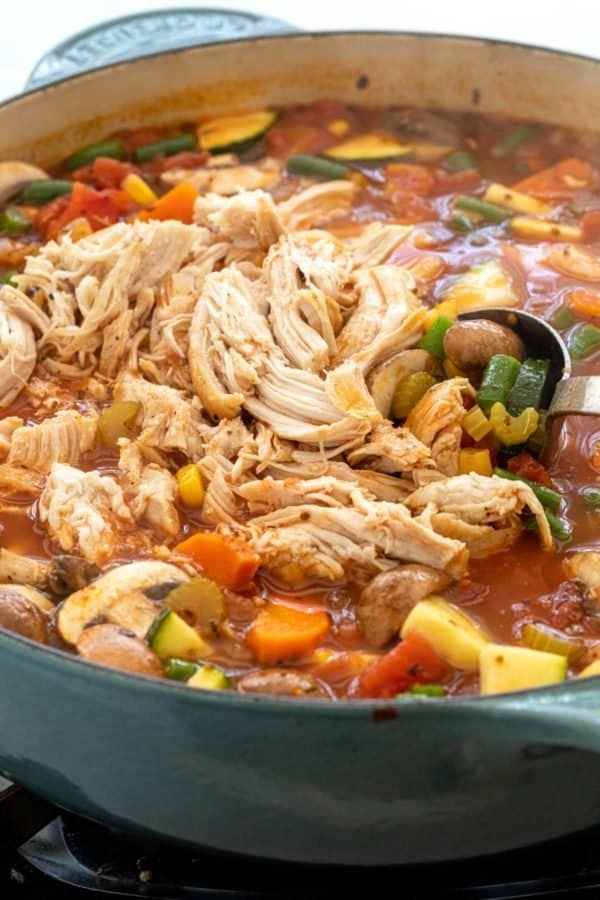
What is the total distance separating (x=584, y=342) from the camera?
3.18 metres

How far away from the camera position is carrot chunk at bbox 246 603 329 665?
2291 mm

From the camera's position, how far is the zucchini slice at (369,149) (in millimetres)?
4152

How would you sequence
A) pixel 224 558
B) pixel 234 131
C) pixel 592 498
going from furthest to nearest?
pixel 234 131
pixel 592 498
pixel 224 558

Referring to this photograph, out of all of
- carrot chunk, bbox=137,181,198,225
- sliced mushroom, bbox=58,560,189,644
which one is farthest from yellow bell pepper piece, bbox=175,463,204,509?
carrot chunk, bbox=137,181,198,225

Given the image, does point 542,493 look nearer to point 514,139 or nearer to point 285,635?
point 285,635

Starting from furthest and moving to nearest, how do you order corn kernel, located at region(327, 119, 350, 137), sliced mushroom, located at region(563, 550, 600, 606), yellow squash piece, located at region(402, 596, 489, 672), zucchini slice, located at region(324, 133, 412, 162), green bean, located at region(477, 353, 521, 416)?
corn kernel, located at region(327, 119, 350, 137) → zucchini slice, located at region(324, 133, 412, 162) → green bean, located at region(477, 353, 521, 416) → sliced mushroom, located at region(563, 550, 600, 606) → yellow squash piece, located at region(402, 596, 489, 672)

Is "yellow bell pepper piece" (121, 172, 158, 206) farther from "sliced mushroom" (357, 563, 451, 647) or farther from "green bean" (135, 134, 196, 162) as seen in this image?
"sliced mushroom" (357, 563, 451, 647)

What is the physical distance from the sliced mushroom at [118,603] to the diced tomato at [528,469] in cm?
82

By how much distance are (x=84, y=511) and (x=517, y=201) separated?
1.94 m

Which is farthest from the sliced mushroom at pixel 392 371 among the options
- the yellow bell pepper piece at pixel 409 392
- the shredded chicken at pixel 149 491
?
the shredded chicken at pixel 149 491

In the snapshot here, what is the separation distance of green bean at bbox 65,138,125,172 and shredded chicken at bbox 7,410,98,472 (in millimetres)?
1617

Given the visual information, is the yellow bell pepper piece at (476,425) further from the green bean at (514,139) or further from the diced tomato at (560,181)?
the green bean at (514,139)

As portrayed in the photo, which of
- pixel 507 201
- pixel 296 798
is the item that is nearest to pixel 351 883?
pixel 296 798

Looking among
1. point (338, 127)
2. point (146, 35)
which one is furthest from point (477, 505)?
point (146, 35)
